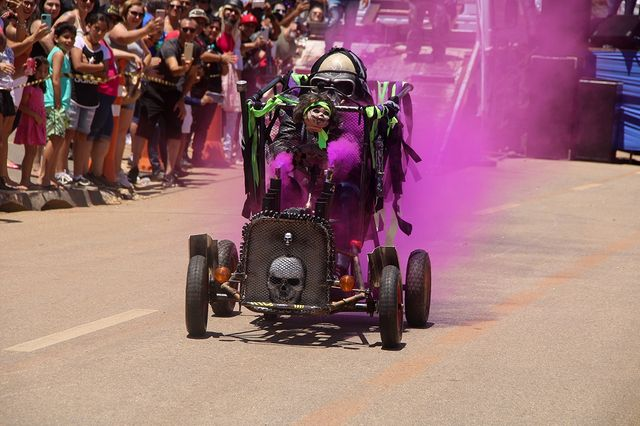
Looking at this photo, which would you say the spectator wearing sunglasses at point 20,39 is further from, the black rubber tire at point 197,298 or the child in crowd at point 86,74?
the black rubber tire at point 197,298

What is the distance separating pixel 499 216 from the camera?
1479cm

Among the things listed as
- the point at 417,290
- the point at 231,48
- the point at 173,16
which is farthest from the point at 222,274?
the point at 231,48

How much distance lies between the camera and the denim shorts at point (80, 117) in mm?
14508

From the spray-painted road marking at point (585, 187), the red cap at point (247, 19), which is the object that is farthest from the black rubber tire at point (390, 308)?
the red cap at point (247, 19)

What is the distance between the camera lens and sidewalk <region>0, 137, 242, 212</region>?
13555mm

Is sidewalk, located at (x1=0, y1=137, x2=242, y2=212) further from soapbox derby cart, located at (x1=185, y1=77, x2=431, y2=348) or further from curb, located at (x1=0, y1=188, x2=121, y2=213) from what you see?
soapbox derby cart, located at (x1=185, y1=77, x2=431, y2=348)

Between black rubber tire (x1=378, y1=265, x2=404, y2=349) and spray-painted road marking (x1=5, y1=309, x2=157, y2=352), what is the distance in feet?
5.84

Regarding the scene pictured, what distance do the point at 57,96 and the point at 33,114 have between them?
1.08 ft

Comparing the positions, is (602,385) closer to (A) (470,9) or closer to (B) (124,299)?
(B) (124,299)

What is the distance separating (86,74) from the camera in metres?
14.5

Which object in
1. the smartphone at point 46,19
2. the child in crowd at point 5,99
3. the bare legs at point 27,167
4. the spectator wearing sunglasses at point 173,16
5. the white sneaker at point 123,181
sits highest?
the smartphone at point 46,19

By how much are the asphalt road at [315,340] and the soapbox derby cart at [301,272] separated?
231 mm

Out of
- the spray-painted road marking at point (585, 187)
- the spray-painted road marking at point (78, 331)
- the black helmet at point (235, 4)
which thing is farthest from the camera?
the black helmet at point (235, 4)

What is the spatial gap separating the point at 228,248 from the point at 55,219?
209 inches
